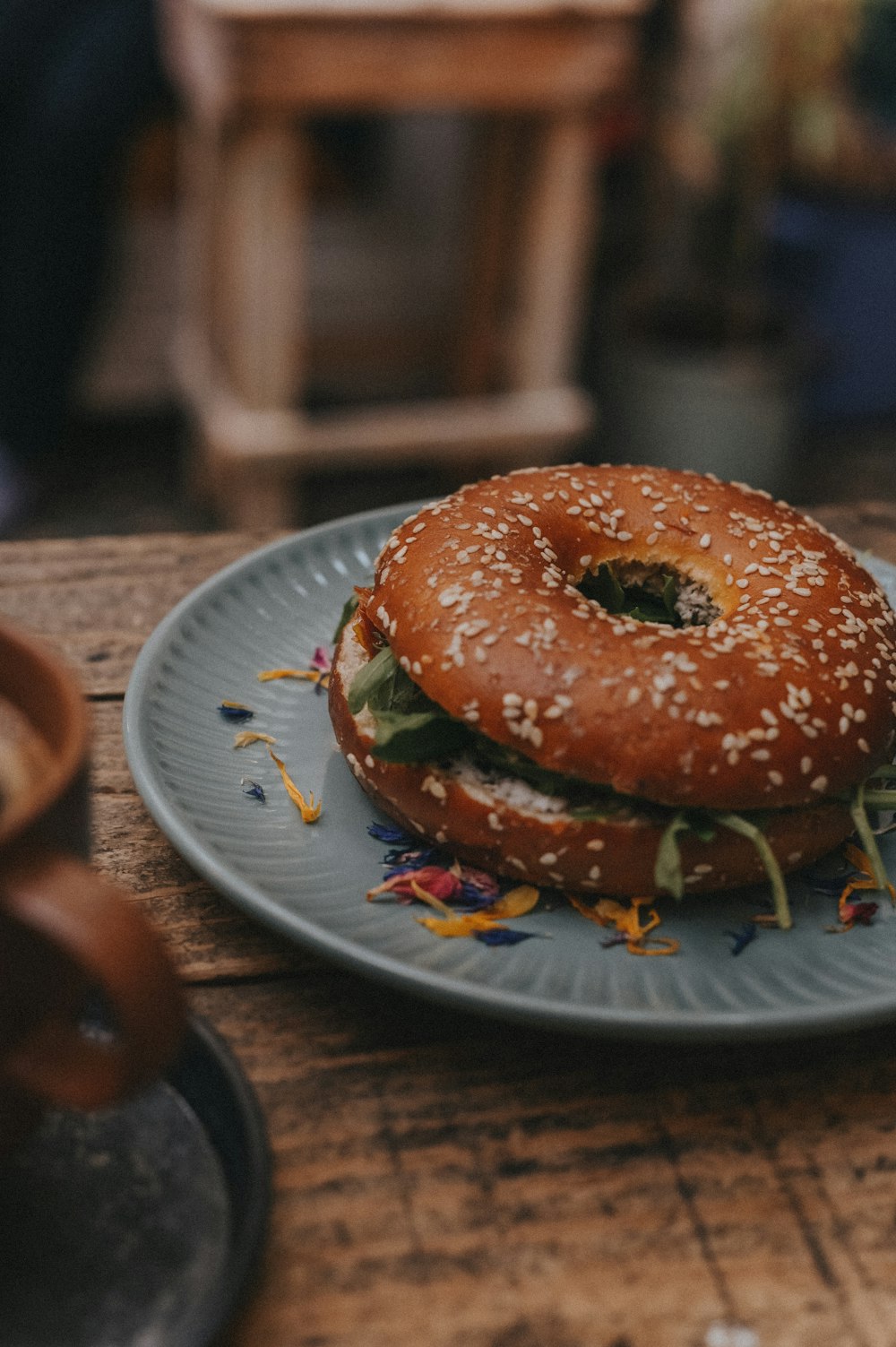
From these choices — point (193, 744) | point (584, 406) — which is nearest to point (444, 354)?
point (584, 406)

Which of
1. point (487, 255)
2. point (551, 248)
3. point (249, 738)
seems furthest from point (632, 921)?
Answer: point (487, 255)

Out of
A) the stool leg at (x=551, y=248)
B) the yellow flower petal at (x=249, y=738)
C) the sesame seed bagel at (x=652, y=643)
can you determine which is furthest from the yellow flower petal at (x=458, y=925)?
the stool leg at (x=551, y=248)

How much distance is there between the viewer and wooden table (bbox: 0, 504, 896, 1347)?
69cm

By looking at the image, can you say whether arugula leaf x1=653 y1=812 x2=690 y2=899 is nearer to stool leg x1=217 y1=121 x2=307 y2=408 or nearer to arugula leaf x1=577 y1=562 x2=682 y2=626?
arugula leaf x1=577 y1=562 x2=682 y2=626

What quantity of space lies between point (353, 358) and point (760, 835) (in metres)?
2.77

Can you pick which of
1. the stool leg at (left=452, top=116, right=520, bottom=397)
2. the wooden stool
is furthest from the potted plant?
the stool leg at (left=452, top=116, right=520, bottom=397)

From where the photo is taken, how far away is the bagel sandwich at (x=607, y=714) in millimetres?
918

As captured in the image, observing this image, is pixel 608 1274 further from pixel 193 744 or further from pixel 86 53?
pixel 86 53

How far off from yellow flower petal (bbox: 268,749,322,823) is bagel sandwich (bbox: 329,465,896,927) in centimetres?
4

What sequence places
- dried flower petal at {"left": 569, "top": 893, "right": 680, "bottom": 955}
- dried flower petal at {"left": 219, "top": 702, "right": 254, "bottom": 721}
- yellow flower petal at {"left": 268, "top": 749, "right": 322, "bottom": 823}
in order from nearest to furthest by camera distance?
1. dried flower petal at {"left": 569, "top": 893, "right": 680, "bottom": 955}
2. yellow flower petal at {"left": 268, "top": 749, "right": 322, "bottom": 823}
3. dried flower petal at {"left": 219, "top": 702, "right": 254, "bottom": 721}

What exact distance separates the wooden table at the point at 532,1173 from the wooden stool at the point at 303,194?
1.97 meters

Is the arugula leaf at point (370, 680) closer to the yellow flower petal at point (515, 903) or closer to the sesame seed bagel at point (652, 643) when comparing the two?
the sesame seed bagel at point (652, 643)

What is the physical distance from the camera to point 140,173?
3779 millimetres

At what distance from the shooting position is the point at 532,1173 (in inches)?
30.2
